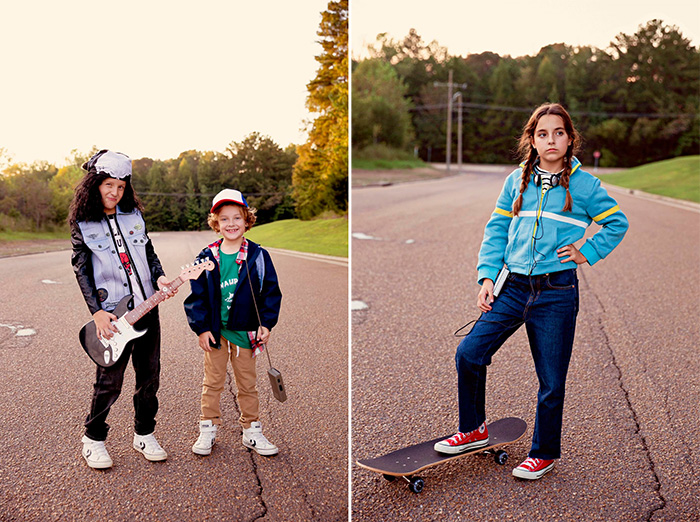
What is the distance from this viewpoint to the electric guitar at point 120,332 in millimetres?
2596

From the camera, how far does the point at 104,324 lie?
260 cm

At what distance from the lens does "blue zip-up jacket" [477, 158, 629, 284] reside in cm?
259

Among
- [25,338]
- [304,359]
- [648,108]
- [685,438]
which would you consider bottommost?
[685,438]

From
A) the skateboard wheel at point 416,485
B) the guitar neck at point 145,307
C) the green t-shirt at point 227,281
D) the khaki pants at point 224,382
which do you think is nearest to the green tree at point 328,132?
the green t-shirt at point 227,281

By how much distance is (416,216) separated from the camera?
10617 millimetres

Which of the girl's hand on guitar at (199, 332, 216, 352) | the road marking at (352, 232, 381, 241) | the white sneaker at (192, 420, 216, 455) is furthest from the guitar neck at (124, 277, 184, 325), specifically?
the road marking at (352, 232, 381, 241)

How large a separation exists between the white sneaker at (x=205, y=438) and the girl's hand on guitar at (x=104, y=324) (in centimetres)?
57

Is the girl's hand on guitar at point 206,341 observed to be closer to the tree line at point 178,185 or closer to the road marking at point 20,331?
the tree line at point 178,185

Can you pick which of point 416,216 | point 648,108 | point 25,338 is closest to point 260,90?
point 25,338

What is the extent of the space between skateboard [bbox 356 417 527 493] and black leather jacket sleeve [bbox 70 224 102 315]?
141cm

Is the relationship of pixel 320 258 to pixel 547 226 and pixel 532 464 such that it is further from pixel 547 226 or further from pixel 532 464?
pixel 532 464

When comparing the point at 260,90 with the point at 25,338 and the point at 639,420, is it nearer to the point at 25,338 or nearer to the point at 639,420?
the point at 25,338

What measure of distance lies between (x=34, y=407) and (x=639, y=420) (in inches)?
125

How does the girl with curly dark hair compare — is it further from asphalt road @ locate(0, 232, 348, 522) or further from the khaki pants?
the khaki pants
